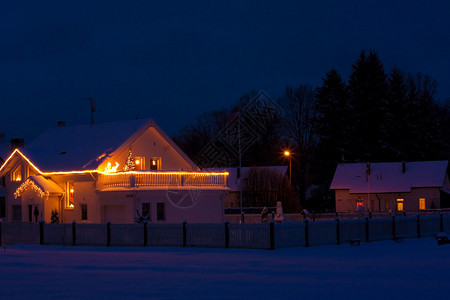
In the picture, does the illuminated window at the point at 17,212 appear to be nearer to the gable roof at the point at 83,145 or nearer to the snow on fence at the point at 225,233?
the gable roof at the point at 83,145

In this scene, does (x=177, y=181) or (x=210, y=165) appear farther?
(x=210, y=165)

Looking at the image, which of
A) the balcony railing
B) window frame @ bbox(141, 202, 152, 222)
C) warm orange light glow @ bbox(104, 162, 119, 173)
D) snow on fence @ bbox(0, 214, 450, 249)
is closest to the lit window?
window frame @ bbox(141, 202, 152, 222)

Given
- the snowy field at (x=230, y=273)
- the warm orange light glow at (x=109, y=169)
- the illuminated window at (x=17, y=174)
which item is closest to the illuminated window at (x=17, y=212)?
the illuminated window at (x=17, y=174)

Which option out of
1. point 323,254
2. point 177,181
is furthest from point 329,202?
point 323,254

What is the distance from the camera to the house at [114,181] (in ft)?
137

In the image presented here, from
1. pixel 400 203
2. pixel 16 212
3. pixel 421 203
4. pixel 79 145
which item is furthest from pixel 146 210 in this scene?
pixel 421 203

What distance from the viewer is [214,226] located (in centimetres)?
2855

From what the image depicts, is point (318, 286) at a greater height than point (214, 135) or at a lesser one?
lesser

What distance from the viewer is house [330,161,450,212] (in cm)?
6775

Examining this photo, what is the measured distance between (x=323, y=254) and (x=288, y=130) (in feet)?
208

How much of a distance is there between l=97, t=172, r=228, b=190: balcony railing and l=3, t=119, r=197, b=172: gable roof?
1.40 m

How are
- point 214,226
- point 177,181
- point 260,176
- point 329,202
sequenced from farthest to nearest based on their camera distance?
1. point 329,202
2. point 260,176
3. point 177,181
4. point 214,226

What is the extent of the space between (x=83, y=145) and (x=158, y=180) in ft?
27.8

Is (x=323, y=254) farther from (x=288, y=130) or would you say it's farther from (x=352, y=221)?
(x=288, y=130)
